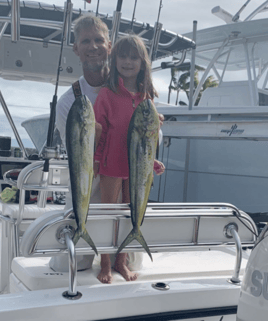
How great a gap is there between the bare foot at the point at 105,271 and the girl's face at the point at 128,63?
95cm

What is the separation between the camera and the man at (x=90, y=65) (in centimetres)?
204

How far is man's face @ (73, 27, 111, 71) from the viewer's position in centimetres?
204

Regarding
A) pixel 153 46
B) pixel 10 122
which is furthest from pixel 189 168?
pixel 153 46

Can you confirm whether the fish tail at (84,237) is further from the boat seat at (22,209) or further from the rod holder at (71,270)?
the boat seat at (22,209)

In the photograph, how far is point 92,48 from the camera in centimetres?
204

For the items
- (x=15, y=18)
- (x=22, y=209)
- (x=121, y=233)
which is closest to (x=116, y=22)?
(x=15, y=18)

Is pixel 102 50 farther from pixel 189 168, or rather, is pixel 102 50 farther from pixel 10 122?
pixel 189 168

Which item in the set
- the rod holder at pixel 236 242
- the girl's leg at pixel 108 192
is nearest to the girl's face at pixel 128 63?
the girl's leg at pixel 108 192

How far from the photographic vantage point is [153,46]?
312cm

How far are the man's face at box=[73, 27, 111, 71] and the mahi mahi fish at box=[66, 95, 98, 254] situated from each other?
2.04 ft

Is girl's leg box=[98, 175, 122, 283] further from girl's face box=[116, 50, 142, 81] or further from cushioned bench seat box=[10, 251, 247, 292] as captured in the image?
girl's face box=[116, 50, 142, 81]

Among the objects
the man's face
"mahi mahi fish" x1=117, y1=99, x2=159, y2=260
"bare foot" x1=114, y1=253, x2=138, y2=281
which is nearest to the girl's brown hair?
the man's face

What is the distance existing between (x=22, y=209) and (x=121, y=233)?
151 centimetres

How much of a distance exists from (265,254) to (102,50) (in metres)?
1.28
